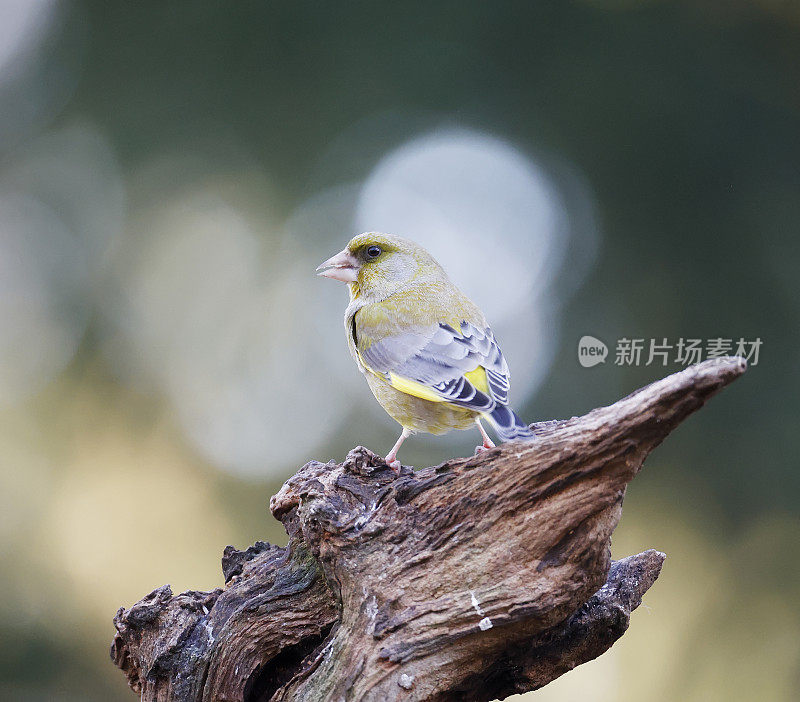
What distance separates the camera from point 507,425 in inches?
79.7

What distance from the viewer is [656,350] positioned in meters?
3.76

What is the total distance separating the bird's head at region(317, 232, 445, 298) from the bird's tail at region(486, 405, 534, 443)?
88 centimetres

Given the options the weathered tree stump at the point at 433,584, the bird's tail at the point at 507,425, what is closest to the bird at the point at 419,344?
the bird's tail at the point at 507,425

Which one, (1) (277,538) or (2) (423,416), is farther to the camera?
(1) (277,538)

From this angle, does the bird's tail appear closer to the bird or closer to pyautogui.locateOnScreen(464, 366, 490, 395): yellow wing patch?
the bird

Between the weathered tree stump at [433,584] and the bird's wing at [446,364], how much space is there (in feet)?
0.60

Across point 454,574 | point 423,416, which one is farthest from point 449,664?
point 423,416

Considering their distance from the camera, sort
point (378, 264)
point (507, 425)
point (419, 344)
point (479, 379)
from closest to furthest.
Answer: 1. point (507, 425)
2. point (479, 379)
3. point (419, 344)
4. point (378, 264)

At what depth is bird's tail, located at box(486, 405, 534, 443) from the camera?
1998 millimetres

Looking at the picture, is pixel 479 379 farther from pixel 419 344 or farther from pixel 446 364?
pixel 419 344

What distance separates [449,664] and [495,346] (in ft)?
3.18

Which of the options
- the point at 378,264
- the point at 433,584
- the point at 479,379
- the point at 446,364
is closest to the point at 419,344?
the point at 446,364

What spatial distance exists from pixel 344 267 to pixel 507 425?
113 centimetres

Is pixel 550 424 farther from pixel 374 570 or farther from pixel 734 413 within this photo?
pixel 734 413
